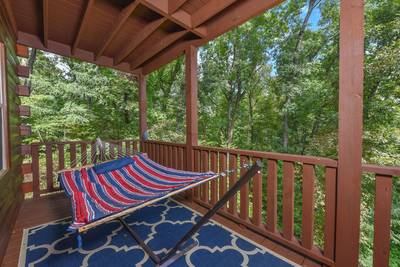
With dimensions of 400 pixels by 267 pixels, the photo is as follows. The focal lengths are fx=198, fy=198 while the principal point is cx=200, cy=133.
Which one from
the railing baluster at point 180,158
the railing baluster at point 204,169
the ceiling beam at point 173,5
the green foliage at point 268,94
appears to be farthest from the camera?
the green foliage at point 268,94

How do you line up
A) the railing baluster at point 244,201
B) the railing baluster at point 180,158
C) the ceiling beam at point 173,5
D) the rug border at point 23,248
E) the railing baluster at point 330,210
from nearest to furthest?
1. the railing baluster at point 330,210
2. the rug border at point 23,248
3. the ceiling beam at point 173,5
4. the railing baluster at point 244,201
5. the railing baluster at point 180,158

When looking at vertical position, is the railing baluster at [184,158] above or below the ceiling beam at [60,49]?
below

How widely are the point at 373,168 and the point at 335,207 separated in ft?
1.30

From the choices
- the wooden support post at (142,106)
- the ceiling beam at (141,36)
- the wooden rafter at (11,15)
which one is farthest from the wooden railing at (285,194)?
the wooden rafter at (11,15)

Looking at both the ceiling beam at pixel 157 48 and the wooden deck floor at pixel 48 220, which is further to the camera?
the ceiling beam at pixel 157 48

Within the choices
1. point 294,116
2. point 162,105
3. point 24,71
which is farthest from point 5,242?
point 294,116

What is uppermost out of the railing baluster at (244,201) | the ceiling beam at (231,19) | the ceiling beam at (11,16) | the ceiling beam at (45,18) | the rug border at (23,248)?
the ceiling beam at (11,16)

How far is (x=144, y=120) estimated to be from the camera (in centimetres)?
402

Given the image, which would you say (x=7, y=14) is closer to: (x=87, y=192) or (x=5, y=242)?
(x=87, y=192)

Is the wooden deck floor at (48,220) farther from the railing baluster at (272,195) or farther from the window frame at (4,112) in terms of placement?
the window frame at (4,112)

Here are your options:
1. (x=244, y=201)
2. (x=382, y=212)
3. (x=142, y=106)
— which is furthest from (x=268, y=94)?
(x=382, y=212)

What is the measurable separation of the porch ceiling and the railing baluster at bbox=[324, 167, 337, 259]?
1.59 metres

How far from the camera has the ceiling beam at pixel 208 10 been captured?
1.99 metres

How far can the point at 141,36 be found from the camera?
2701mm
